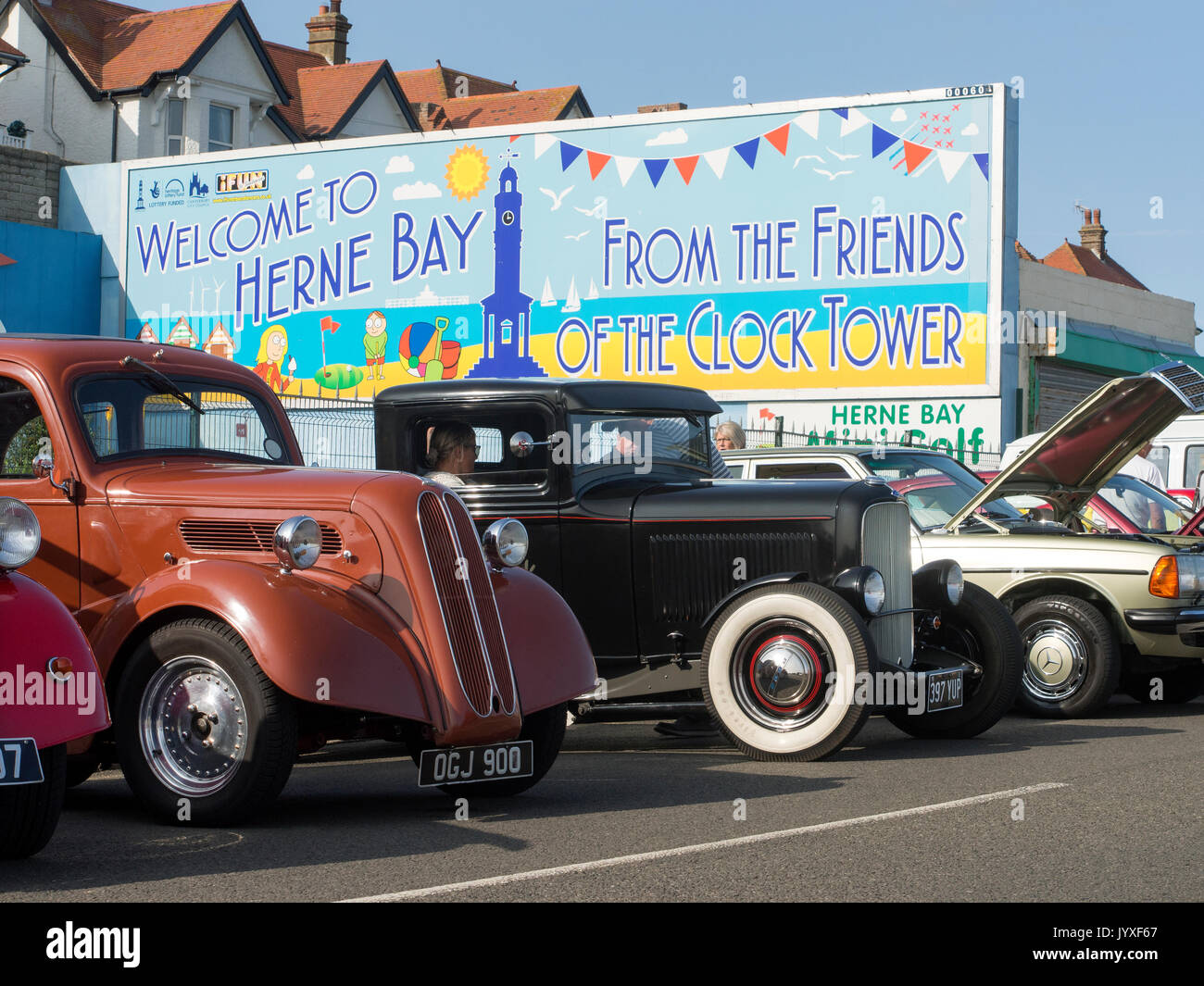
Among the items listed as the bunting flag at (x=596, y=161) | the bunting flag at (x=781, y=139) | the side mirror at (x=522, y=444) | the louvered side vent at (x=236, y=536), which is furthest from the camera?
the bunting flag at (x=596, y=161)

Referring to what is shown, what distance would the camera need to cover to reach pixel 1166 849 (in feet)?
19.4

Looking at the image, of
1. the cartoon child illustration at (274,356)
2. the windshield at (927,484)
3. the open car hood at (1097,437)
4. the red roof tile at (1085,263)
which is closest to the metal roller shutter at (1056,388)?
the cartoon child illustration at (274,356)

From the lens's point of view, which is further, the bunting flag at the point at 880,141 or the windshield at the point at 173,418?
the bunting flag at the point at 880,141

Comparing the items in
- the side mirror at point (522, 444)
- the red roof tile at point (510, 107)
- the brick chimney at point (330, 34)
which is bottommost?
the side mirror at point (522, 444)

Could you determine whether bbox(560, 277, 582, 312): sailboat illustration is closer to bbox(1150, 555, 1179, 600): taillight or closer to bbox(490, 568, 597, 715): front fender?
bbox(1150, 555, 1179, 600): taillight

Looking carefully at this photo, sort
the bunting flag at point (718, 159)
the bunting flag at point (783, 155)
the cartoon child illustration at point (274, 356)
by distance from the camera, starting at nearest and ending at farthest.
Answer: the bunting flag at point (783, 155) < the bunting flag at point (718, 159) < the cartoon child illustration at point (274, 356)

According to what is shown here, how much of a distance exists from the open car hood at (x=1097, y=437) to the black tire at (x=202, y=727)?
6206mm

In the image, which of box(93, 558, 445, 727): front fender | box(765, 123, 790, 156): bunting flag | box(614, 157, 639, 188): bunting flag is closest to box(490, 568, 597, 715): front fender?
box(93, 558, 445, 727): front fender

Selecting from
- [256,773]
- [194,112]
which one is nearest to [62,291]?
[194,112]

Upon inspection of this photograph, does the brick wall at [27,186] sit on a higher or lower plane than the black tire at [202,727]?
higher

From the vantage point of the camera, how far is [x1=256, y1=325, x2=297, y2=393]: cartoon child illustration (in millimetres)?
28969

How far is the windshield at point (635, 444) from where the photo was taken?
9.34m

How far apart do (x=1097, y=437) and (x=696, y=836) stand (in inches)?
246

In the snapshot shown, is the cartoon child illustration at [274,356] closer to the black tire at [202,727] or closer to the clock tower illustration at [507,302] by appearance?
the clock tower illustration at [507,302]
